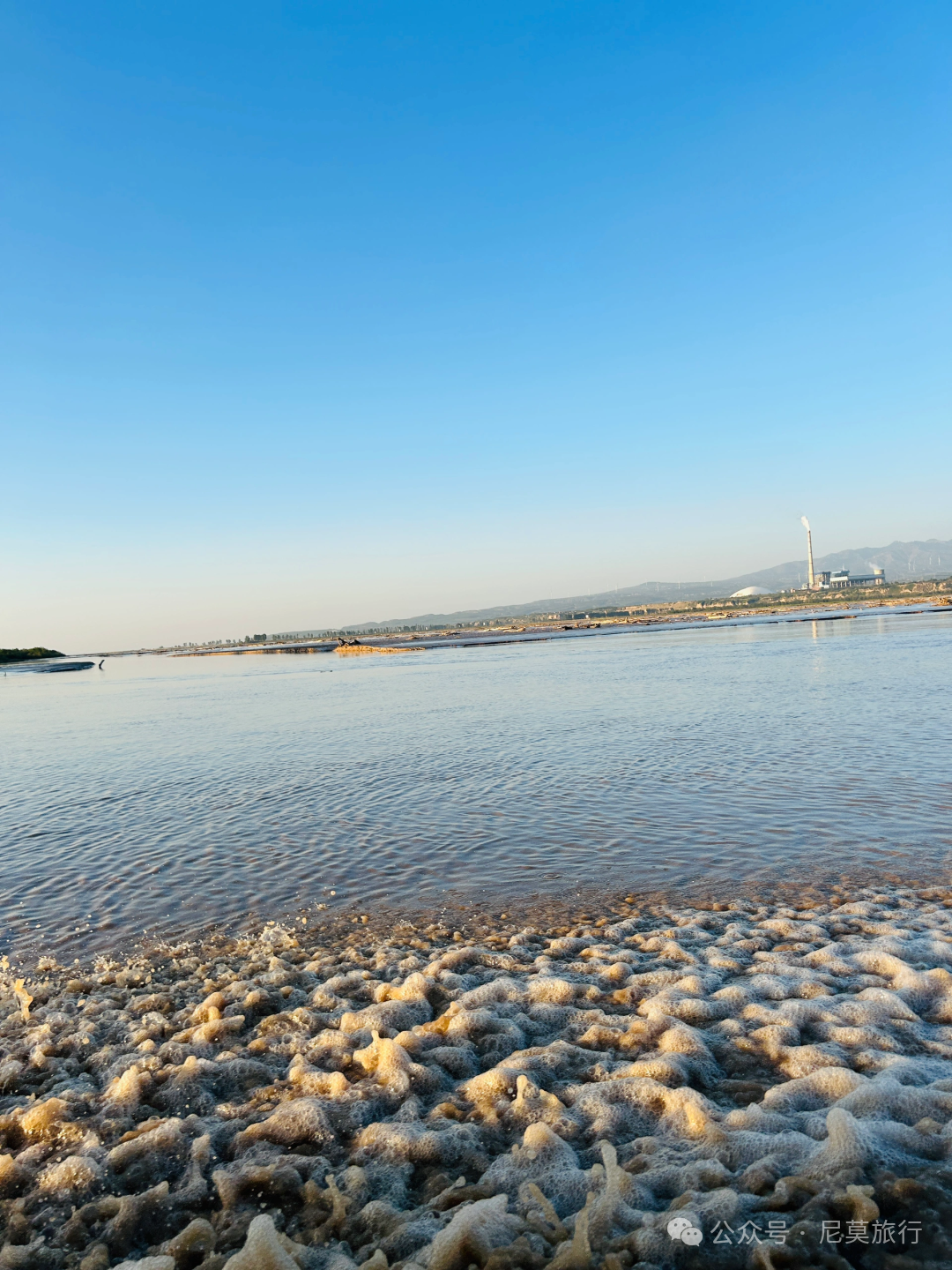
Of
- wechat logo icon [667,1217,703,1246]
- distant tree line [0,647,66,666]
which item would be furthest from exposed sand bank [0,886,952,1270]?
distant tree line [0,647,66,666]

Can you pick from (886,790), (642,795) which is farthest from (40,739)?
(886,790)

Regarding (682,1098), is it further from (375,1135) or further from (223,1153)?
(223,1153)

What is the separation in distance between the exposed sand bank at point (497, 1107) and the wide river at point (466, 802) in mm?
2266

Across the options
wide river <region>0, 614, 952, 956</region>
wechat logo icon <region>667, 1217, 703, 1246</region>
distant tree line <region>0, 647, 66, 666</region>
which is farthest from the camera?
distant tree line <region>0, 647, 66, 666</region>

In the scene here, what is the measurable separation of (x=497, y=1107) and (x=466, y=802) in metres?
9.60

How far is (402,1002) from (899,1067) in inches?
149

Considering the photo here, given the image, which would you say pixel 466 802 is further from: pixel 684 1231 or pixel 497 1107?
pixel 684 1231

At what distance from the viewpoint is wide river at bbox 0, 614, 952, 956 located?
378 inches

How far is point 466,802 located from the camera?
1420 cm

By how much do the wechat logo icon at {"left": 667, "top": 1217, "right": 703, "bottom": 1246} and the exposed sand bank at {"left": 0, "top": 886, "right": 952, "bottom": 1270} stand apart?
11 mm

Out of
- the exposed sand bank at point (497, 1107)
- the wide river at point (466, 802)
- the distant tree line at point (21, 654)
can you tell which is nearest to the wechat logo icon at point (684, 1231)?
the exposed sand bank at point (497, 1107)

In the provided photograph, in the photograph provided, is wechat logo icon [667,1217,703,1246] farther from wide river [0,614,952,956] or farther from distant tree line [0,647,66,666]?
distant tree line [0,647,66,666]

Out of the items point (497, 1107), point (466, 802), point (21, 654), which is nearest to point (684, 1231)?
point (497, 1107)

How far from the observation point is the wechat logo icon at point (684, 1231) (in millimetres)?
3461
